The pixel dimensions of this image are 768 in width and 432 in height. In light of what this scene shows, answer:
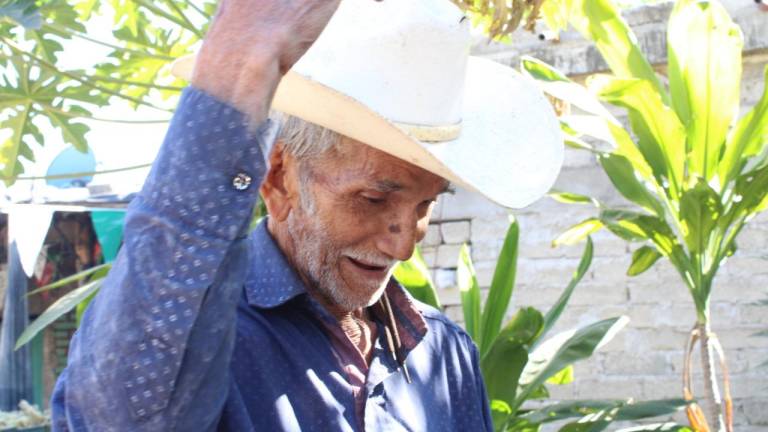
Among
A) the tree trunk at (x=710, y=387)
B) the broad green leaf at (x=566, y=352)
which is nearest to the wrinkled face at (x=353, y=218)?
the broad green leaf at (x=566, y=352)

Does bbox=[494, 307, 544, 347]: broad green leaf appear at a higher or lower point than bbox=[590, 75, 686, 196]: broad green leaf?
lower

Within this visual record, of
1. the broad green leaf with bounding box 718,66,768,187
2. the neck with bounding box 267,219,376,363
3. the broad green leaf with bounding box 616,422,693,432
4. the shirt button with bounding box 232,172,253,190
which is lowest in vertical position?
the broad green leaf with bounding box 616,422,693,432

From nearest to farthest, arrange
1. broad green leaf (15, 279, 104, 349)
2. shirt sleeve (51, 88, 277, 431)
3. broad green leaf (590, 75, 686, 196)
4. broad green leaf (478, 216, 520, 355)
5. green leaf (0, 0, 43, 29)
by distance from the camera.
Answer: shirt sleeve (51, 88, 277, 431)
green leaf (0, 0, 43, 29)
broad green leaf (590, 75, 686, 196)
broad green leaf (15, 279, 104, 349)
broad green leaf (478, 216, 520, 355)

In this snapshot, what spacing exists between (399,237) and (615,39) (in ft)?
6.95

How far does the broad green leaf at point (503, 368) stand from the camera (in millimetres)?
3533

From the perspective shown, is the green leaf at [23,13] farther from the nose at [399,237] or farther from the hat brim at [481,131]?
the nose at [399,237]

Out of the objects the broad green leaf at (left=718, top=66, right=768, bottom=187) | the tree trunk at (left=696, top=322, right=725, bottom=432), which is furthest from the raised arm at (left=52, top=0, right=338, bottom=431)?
the tree trunk at (left=696, top=322, right=725, bottom=432)

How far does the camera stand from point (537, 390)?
3760 millimetres

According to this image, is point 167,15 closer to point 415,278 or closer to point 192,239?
point 415,278

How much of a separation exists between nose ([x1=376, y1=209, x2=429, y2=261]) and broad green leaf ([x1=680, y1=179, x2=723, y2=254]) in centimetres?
182

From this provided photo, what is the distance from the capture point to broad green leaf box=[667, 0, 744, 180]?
3406mm

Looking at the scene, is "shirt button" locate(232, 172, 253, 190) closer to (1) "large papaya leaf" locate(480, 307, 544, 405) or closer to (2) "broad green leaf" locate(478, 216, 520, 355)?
(1) "large papaya leaf" locate(480, 307, 544, 405)

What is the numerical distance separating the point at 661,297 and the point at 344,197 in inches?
137

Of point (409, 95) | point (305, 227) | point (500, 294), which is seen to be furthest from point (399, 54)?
point (500, 294)
